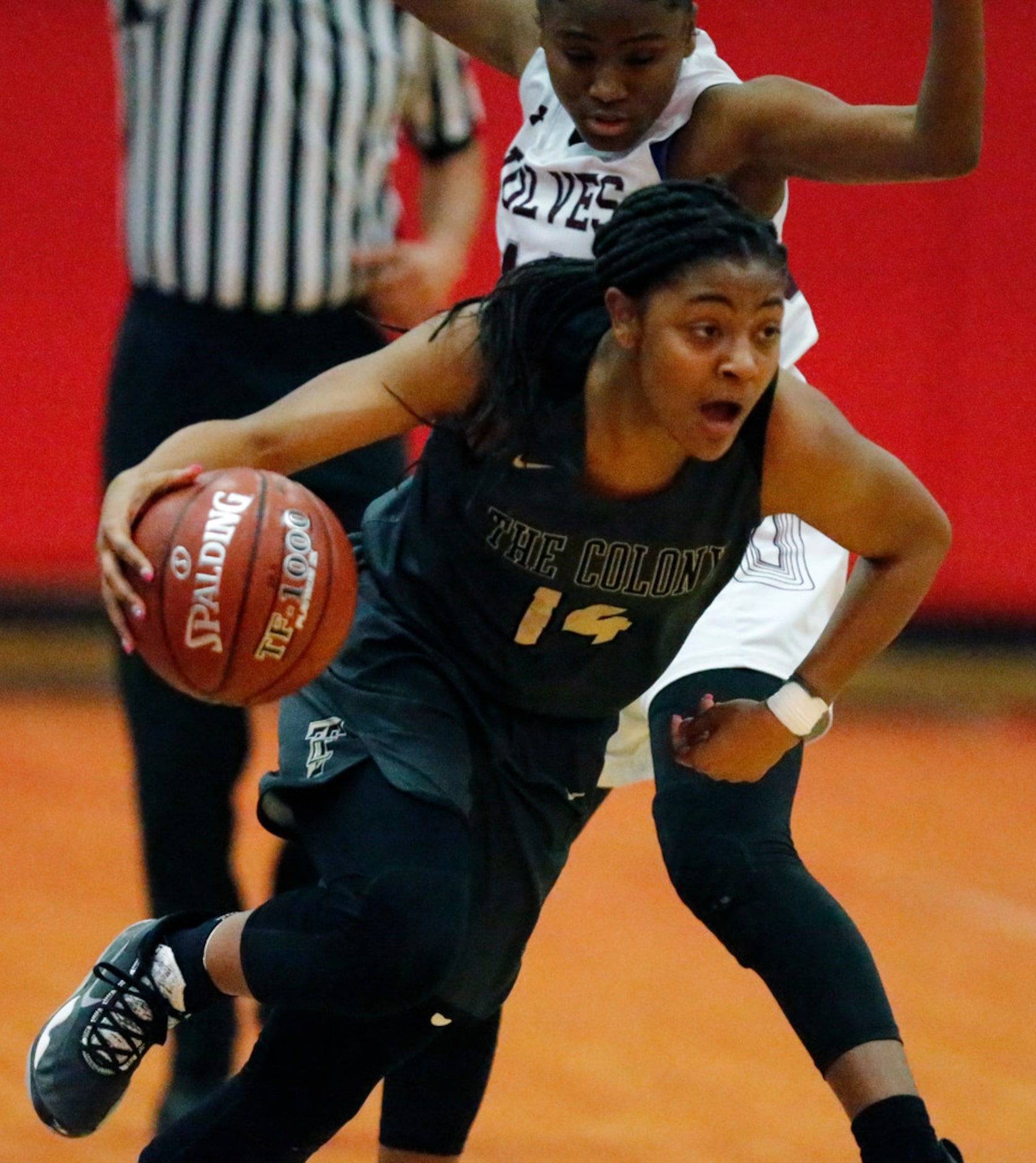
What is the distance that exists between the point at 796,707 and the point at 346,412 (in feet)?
2.59

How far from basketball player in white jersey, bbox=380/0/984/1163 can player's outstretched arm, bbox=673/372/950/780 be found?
3cm

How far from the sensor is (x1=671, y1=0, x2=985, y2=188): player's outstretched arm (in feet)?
9.23

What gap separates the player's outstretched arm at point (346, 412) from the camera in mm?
2734

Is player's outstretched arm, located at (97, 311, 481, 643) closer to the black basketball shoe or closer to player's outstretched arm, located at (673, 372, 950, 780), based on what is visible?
player's outstretched arm, located at (673, 372, 950, 780)

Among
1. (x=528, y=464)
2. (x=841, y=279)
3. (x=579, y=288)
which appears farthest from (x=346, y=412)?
(x=841, y=279)

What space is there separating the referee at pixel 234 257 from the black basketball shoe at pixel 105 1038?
0.63m

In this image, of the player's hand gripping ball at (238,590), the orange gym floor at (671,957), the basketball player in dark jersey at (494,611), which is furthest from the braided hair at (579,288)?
the orange gym floor at (671,957)

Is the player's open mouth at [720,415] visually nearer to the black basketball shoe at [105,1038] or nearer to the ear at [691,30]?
the ear at [691,30]

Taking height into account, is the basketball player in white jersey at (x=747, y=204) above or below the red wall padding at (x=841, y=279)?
above

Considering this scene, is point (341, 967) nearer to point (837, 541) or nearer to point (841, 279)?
point (837, 541)

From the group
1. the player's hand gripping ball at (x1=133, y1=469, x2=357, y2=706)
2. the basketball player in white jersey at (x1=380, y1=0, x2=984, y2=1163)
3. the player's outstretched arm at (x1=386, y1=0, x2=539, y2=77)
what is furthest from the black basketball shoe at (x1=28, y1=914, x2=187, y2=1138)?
the player's outstretched arm at (x1=386, y1=0, x2=539, y2=77)

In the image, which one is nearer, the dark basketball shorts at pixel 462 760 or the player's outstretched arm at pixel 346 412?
the player's outstretched arm at pixel 346 412

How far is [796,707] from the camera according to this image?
2994 millimetres

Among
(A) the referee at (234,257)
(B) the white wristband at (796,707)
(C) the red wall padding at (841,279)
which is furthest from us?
(C) the red wall padding at (841,279)
